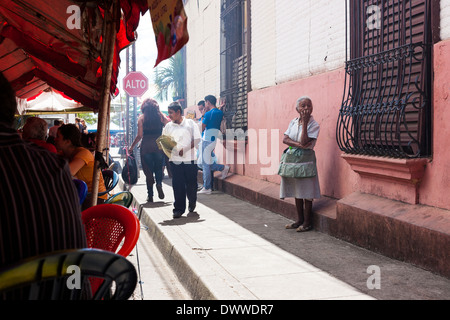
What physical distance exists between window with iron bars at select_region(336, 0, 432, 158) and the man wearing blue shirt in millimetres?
4862

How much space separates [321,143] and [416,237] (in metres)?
2.77

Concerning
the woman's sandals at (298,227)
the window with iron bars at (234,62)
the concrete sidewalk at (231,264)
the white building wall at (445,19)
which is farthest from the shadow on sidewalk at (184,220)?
the white building wall at (445,19)

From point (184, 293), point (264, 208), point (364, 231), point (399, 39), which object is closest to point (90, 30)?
point (184, 293)

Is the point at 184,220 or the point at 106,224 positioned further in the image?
the point at 184,220

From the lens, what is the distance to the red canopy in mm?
4512

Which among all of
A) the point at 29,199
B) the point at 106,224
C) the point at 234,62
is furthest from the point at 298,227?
the point at 234,62

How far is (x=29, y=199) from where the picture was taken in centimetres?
168

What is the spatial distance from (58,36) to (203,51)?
10.6m

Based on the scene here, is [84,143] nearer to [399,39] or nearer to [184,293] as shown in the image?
[184,293]

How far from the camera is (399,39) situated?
529 centimetres

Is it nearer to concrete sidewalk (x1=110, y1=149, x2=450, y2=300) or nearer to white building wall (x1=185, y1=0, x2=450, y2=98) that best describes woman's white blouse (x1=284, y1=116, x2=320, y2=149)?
white building wall (x1=185, y1=0, x2=450, y2=98)

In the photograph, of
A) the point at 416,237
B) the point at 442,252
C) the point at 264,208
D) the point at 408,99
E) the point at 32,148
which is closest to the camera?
the point at 32,148

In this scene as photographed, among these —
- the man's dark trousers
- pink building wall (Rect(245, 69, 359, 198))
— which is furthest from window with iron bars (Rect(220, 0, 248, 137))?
the man's dark trousers

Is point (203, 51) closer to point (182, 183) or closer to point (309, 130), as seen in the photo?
point (182, 183)
